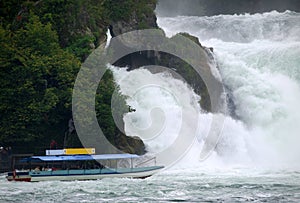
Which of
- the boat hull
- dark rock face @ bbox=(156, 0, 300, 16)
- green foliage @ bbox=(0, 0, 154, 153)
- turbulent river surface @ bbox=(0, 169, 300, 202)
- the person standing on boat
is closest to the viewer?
turbulent river surface @ bbox=(0, 169, 300, 202)

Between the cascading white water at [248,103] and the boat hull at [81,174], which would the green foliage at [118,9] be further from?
the boat hull at [81,174]

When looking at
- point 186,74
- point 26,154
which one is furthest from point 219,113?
point 26,154

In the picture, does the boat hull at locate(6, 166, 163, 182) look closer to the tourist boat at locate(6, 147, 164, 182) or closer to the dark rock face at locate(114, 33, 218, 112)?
the tourist boat at locate(6, 147, 164, 182)

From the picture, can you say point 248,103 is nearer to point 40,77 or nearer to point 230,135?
point 230,135

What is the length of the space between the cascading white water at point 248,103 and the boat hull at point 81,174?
761cm

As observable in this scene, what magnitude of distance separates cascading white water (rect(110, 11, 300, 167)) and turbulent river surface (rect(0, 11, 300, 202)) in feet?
0.24

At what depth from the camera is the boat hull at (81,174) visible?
4381 centimetres

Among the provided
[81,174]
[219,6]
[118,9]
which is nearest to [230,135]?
[118,9]

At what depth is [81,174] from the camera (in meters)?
44.5

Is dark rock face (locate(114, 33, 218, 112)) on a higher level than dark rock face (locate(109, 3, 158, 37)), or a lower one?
lower

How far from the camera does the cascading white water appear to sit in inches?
2142

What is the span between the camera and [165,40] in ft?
204

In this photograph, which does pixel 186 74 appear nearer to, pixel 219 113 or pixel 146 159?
pixel 219 113

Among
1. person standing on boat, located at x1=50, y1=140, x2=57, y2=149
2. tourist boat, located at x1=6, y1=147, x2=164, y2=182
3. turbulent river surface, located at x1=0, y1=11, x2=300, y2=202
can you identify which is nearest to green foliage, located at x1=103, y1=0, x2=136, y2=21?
turbulent river surface, located at x1=0, y1=11, x2=300, y2=202
